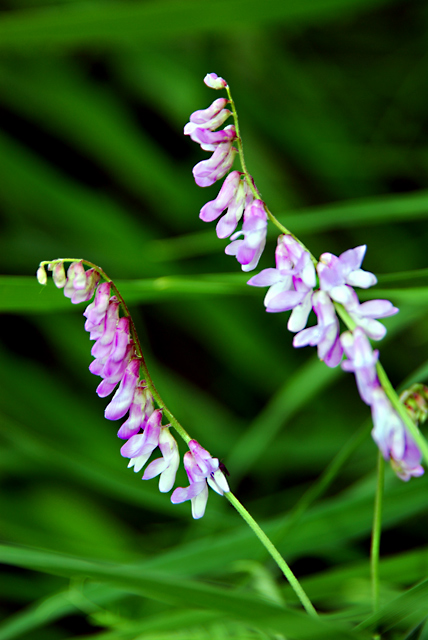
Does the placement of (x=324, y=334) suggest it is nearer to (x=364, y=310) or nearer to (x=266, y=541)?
(x=364, y=310)

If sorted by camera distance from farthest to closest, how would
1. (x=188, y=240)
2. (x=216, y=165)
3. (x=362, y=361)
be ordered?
1. (x=188, y=240)
2. (x=216, y=165)
3. (x=362, y=361)

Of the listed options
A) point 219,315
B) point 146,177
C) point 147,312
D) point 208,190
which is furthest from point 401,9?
point 147,312

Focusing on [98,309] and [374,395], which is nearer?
[374,395]

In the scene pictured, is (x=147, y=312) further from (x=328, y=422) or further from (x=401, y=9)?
(x=401, y=9)

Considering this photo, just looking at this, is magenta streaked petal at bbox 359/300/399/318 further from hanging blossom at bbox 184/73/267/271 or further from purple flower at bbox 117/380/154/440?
purple flower at bbox 117/380/154/440

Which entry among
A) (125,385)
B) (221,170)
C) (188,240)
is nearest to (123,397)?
(125,385)

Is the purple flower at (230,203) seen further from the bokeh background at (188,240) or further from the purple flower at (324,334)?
the bokeh background at (188,240)

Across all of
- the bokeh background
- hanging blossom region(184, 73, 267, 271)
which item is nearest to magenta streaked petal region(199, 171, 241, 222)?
hanging blossom region(184, 73, 267, 271)
